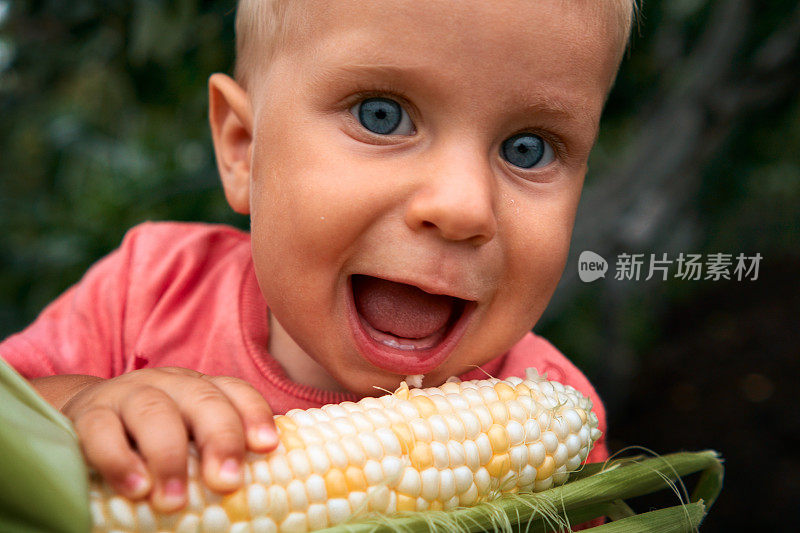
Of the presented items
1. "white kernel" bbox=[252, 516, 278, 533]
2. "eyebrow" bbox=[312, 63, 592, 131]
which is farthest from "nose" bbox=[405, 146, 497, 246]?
"white kernel" bbox=[252, 516, 278, 533]

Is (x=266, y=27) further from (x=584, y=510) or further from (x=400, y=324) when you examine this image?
(x=584, y=510)

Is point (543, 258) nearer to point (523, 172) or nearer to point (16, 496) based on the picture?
point (523, 172)

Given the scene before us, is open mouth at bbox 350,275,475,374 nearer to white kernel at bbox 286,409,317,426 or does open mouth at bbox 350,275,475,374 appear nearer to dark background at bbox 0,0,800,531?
white kernel at bbox 286,409,317,426

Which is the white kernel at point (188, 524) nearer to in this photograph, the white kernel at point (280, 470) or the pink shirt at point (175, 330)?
the white kernel at point (280, 470)

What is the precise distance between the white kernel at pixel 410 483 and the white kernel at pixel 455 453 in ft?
0.18

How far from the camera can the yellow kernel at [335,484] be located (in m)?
0.84

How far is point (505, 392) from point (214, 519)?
0.46 m

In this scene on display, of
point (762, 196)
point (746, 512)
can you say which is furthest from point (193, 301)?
point (762, 196)

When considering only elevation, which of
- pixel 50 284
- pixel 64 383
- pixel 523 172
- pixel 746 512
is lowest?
pixel 746 512

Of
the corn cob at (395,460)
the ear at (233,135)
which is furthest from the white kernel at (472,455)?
the ear at (233,135)

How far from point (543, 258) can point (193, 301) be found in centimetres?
75

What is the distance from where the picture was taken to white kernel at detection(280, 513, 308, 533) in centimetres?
81

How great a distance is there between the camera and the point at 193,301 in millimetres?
1471

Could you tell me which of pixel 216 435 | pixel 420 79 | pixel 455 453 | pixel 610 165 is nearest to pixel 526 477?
pixel 455 453
